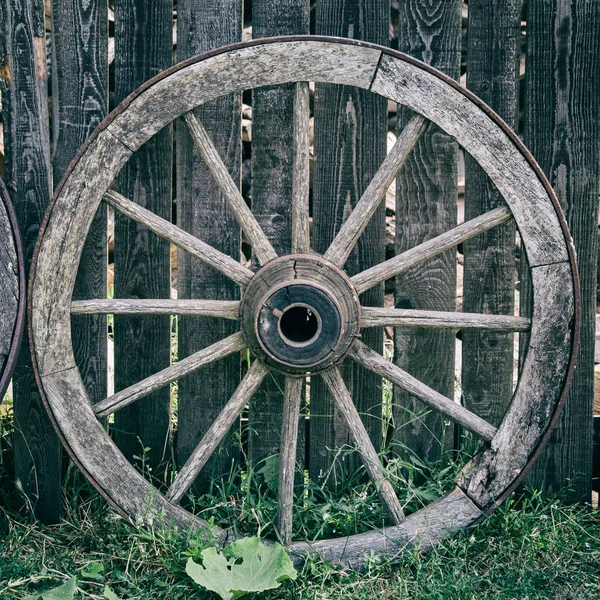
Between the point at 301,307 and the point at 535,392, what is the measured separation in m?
0.81

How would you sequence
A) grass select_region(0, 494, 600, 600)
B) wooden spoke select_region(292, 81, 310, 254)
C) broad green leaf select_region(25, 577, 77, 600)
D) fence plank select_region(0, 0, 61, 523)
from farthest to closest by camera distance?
fence plank select_region(0, 0, 61, 523), wooden spoke select_region(292, 81, 310, 254), grass select_region(0, 494, 600, 600), broad green leaf select_region(25, 577, 77, 600)

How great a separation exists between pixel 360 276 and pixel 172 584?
3.73 feet

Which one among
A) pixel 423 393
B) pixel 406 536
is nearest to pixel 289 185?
pixel 423 393

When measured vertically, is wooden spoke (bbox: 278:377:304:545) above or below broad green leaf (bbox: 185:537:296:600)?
above

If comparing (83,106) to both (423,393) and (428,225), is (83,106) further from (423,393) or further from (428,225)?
(423,393)

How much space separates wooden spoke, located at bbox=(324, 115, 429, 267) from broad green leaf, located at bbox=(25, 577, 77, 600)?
1252mm

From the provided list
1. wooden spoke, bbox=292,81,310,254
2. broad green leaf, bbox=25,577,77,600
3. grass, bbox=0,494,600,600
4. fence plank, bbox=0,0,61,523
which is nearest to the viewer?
broad green leaf, bbox=25,577,77,600

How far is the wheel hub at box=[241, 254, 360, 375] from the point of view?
212cm

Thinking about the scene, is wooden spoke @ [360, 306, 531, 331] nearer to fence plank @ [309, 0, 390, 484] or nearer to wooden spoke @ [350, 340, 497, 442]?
wooden spoke @ [350, 340, 497, 442]

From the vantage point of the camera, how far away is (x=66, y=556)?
2260 millimetres

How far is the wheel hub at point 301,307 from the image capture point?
2.12 metres

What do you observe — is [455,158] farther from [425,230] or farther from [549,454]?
[549,454]

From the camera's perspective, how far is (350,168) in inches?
96.6

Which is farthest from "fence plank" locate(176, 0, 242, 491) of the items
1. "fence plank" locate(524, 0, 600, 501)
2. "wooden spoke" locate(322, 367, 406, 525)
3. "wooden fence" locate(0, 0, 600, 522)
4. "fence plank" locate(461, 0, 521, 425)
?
"fence plank" locate(524, 0, 600, 501)
